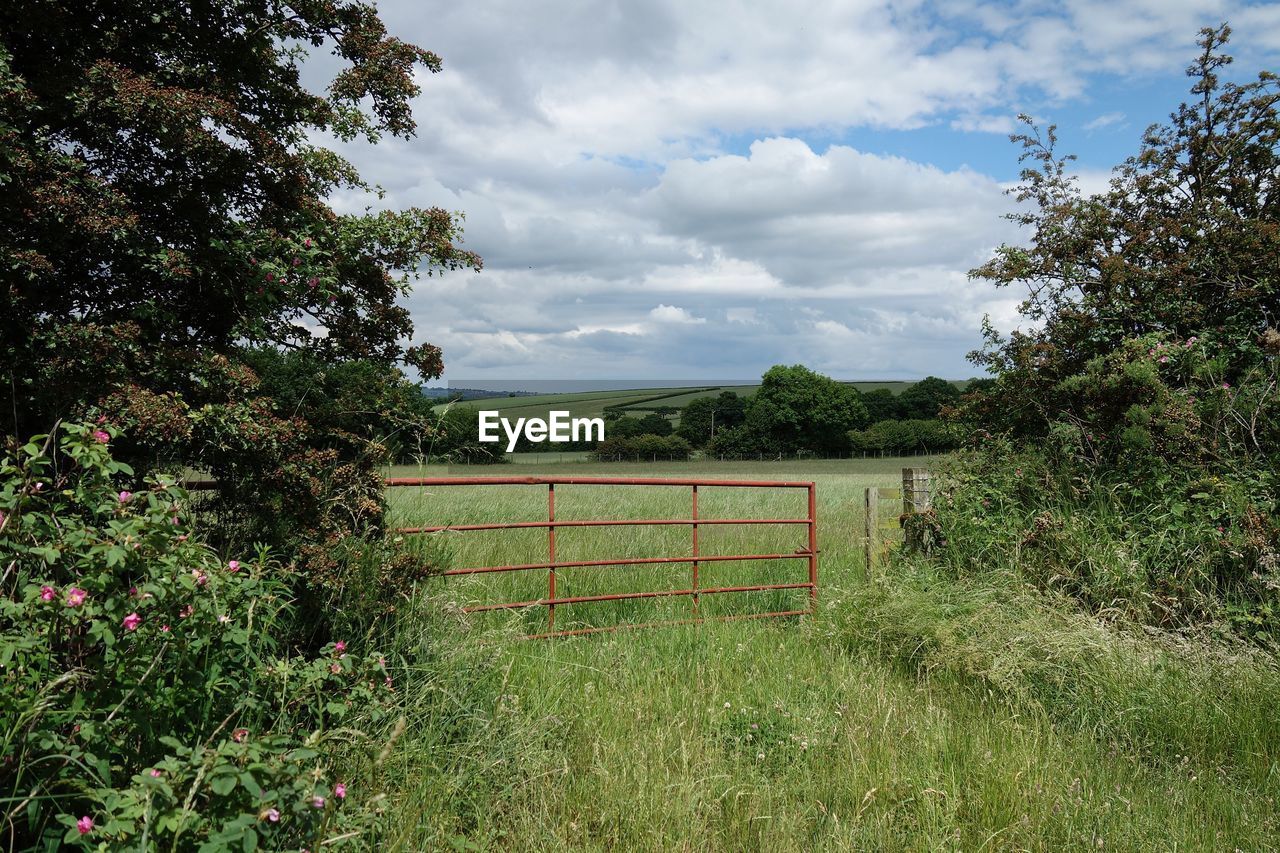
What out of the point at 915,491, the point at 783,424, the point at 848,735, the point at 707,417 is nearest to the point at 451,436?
the point at 848,735

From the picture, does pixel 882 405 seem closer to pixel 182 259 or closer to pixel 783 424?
pixel 783 424

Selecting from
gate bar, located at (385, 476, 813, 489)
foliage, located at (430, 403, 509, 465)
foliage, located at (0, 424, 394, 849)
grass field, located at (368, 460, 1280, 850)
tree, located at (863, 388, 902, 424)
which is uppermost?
tree, located at (863, 388, 902, 424)

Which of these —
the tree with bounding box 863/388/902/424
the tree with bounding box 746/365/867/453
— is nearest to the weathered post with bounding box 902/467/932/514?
the tree with bounding box 863/388/902/424

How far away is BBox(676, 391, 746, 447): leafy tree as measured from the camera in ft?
194

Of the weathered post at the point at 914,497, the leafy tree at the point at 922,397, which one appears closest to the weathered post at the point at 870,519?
the weathered post at the point at 914,497

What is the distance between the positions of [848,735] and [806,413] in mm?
65588

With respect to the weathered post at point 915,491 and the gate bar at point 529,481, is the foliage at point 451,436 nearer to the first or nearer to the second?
the gate bar at point 529,481

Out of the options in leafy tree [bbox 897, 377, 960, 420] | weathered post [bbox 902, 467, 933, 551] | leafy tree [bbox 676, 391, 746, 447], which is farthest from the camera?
leafy tree [bbox 676, 391, 746, 447]

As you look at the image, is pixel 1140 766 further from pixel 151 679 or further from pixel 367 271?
pixel 367 271

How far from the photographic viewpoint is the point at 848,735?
4.25 metres

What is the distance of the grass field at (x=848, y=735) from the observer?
138 inches

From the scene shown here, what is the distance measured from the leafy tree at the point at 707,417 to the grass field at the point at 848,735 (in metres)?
51.6

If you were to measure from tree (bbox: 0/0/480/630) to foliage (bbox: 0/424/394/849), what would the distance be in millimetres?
933

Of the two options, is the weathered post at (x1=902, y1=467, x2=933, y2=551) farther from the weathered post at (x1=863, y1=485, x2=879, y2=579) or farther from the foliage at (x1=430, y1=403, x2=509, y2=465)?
the foliage at (x1=430, y1=403, x2=509, y2=465)
